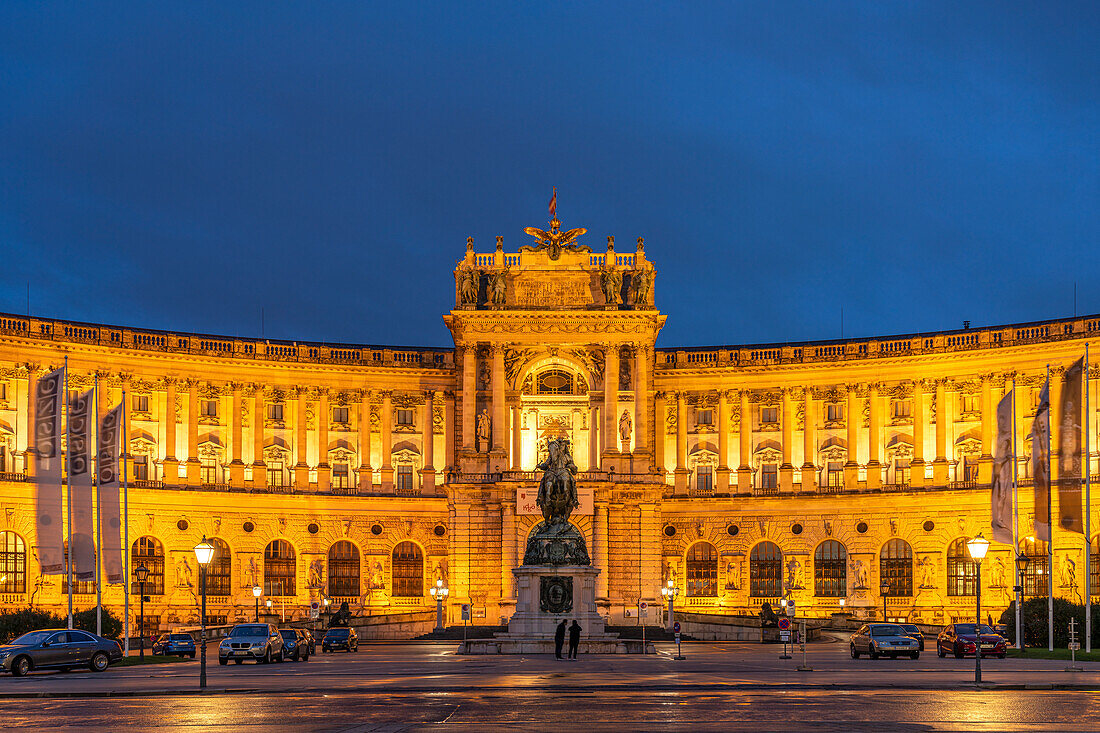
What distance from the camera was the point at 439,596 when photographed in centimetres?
9138

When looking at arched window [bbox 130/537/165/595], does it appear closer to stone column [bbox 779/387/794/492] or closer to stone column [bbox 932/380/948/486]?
stone column [bbox 779/387/794/492]

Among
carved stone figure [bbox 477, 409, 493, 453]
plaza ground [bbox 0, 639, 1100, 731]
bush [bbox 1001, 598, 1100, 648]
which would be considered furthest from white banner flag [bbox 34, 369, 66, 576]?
bush [bbox 1001, 598, 1100, 648]

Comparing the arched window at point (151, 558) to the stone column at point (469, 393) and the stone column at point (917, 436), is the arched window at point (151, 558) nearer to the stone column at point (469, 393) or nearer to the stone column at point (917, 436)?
the stone column at point (469, 393)

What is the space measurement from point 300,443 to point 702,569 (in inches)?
1134

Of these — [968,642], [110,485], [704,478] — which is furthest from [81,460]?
[704,478]

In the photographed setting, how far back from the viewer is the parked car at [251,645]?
183ft

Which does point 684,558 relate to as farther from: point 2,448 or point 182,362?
point 2,448

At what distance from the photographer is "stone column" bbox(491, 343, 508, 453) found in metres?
98.7

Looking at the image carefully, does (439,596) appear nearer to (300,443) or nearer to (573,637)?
(300,443)

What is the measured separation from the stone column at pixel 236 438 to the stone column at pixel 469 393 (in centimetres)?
1509

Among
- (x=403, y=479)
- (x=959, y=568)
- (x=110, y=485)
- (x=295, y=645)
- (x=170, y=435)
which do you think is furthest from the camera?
(x=403, y=479)

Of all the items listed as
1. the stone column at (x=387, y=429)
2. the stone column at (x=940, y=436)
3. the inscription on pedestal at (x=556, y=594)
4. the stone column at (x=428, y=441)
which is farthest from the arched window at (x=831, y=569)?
the inscription on pedestal at (x=556, y=594)

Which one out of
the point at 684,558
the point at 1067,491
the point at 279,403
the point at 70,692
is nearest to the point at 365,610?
the point at 279,403

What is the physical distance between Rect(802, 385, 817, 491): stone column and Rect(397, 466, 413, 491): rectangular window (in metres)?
27.3
